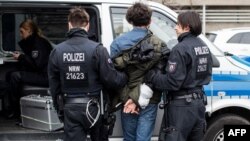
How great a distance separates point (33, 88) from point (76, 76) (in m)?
2.37

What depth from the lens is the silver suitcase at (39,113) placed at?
5.89 m

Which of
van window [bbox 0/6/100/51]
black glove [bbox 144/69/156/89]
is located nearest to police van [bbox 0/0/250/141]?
black glove [bbox 144/69/156/89]

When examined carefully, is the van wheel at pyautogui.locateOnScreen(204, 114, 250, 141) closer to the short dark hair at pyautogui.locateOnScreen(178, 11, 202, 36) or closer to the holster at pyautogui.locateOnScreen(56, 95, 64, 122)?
the short dark hair at pyautogui.locateOnScreen(178, 11, 202, 36)

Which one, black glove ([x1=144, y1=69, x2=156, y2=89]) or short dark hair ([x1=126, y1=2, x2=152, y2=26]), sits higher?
short dark hair ([x1=126, y1=2, x2=152, y2=26])

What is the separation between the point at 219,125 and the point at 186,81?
4.10 ft

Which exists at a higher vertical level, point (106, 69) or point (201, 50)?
point (201, 50)

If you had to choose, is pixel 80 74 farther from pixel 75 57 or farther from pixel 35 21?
pixel 35 21

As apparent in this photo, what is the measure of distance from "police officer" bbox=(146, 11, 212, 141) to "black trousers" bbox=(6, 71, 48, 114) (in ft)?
7.96

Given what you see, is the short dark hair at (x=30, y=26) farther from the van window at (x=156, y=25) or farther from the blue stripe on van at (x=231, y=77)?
the blue stripe on van at (x=231, y=77)

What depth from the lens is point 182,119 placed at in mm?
4637

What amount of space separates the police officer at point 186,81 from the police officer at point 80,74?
0.48 metres

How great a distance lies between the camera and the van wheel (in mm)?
5641

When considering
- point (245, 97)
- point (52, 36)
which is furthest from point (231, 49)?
point (245, 97)

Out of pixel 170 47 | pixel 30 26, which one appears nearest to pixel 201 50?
pixel 170 47
